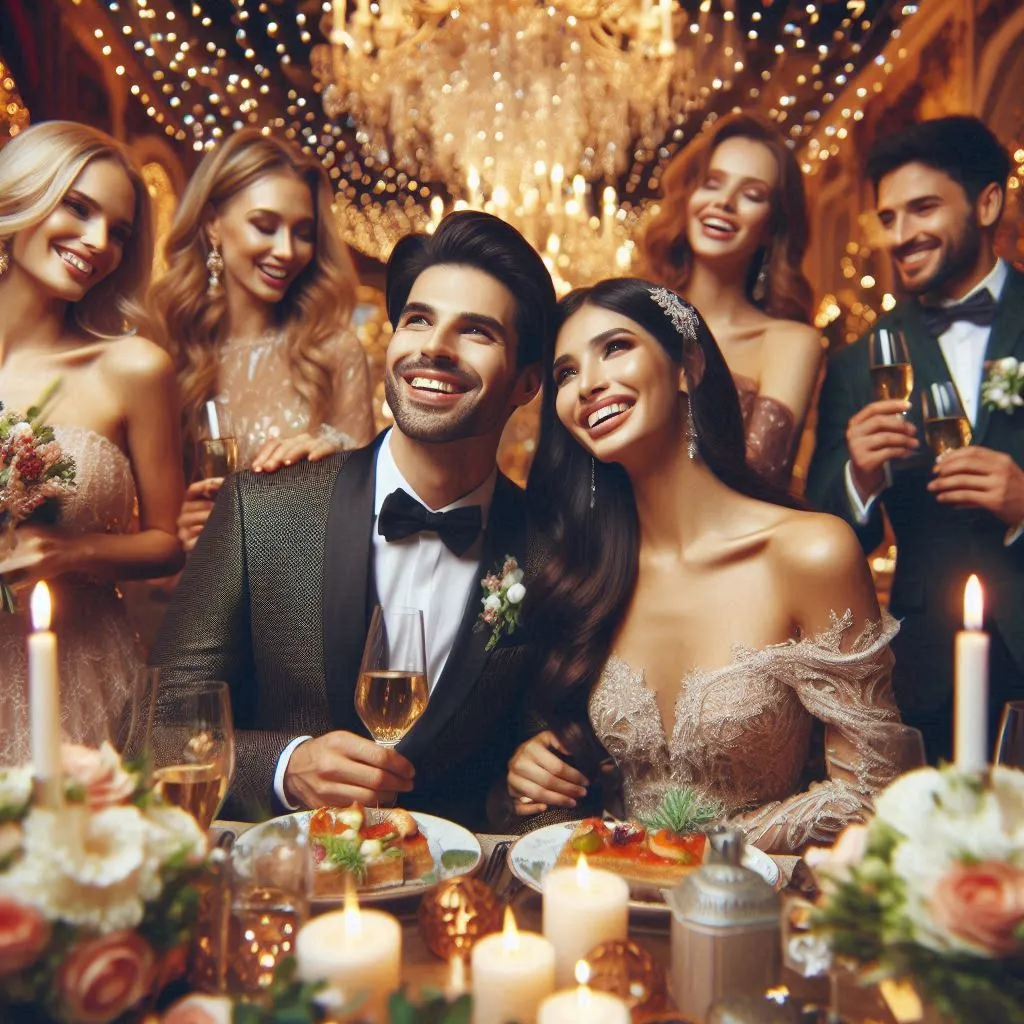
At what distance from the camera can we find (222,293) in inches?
135

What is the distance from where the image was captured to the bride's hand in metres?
2.12

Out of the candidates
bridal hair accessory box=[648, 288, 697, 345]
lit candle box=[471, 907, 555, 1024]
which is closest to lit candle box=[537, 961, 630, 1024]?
lit candle box=[471, 907, 555, 1024]

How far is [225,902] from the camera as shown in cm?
120

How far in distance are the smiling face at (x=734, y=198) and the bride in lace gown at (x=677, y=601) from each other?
1122 millimetres

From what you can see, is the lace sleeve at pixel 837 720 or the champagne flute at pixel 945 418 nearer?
the lace sleeve at pixel 837 720

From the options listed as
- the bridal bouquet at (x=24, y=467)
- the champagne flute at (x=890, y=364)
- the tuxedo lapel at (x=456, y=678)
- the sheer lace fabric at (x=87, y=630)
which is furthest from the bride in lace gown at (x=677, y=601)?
the sheer lace fabric at (x=87, y=630)

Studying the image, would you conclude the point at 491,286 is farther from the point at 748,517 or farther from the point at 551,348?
the point at 748,517

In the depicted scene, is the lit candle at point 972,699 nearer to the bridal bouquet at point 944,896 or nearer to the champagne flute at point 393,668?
the bridal bouquet at point 944,896

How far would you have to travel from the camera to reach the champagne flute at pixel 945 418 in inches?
105

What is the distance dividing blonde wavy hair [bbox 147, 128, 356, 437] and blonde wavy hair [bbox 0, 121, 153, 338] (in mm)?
335

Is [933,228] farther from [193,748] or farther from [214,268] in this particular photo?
[193,748]

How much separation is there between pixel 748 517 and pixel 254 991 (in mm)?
1491

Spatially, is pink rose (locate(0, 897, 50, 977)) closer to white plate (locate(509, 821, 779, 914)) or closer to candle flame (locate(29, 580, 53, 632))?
candle flame (locate(29, 580, 53, 632))

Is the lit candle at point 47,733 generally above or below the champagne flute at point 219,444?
below
